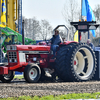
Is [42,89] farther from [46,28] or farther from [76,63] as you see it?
[46,28]

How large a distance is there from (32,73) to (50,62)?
1.05 meters

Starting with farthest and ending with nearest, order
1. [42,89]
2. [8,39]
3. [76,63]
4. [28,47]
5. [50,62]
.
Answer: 1. [8,39]
2. [76,63]
3. [50,62]
4. [28,47]
5. [42,89]

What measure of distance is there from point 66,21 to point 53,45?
67.1ft

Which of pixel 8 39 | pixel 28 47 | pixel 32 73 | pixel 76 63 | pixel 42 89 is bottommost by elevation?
pixel 42 89

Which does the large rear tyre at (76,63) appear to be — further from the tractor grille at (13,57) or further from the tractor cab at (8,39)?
the tractor cab at (8,39)

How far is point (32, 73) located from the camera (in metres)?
10.7

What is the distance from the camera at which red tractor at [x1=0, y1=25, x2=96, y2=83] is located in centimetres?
1080


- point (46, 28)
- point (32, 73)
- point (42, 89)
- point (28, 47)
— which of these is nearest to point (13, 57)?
point (28, 47)

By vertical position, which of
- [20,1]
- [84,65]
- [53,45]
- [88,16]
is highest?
[20,1]

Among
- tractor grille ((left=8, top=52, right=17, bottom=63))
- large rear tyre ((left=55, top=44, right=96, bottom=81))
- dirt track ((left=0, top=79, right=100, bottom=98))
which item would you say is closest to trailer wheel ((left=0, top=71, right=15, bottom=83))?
tractor grille ((left=8, top=52, right=17, bottom=63))

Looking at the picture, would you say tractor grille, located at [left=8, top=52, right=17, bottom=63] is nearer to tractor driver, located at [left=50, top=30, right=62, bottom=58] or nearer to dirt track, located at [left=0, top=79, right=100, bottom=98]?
tractor driver, located at [left=50, top=30, right=62, bottom=58]

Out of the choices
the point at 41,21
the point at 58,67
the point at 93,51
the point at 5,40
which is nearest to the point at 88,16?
the point at 5,40

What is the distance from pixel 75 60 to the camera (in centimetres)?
1171

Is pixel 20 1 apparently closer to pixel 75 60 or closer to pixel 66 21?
pixel 66 21
